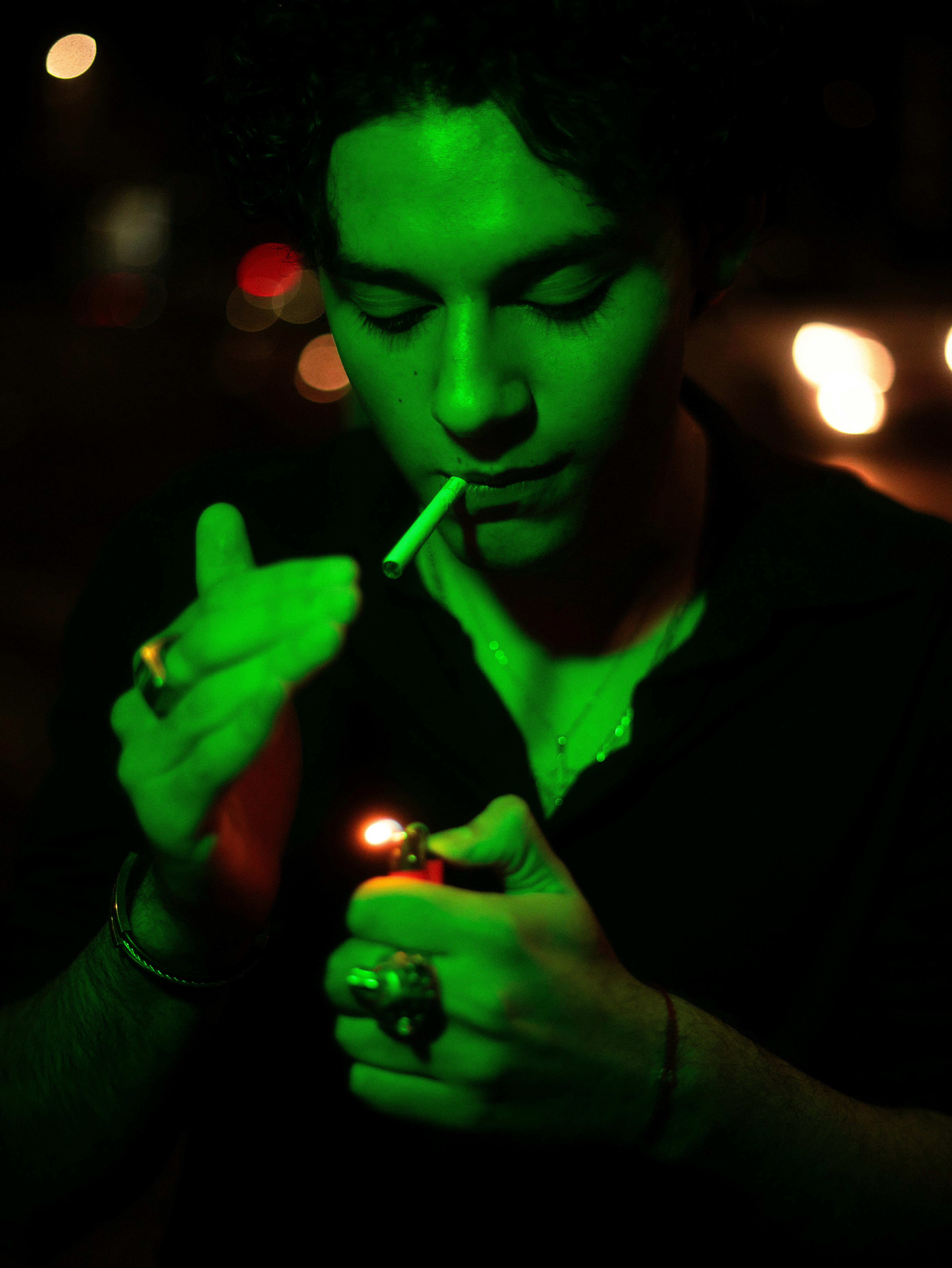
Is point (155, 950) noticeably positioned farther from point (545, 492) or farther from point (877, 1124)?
point (877, 1124)

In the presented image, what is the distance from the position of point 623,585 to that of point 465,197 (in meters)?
0.64

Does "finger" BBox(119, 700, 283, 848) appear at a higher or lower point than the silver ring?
higher

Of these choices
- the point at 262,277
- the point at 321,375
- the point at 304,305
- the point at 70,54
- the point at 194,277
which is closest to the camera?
the point at 70,54

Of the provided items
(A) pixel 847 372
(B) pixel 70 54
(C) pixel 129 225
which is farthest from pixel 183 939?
(C) pixel 129 225

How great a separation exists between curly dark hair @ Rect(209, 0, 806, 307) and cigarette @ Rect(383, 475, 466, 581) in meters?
0.32

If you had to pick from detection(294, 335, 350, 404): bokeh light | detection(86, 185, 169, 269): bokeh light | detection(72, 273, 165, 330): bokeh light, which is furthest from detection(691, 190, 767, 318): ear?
detection(72, 273, 165, 330): bokeh light

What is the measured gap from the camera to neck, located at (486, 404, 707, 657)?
145 centimetres

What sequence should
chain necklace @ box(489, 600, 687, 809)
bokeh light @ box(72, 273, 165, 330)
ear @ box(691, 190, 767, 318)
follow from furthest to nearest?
bokeh light @ box(72, 273, 165, 330) < chain necklace @ box(489, 600, 687, 809) < ear @ box(691, 190, 767, 318)

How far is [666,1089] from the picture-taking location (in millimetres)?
1092

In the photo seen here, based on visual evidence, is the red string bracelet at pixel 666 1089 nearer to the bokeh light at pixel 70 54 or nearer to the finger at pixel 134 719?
the finger at pixel 134 719

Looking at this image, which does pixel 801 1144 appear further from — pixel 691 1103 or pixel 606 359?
pixel 606 359

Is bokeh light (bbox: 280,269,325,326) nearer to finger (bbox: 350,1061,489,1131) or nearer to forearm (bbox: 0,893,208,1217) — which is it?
forearm (bbox: 0,893,208,1217)

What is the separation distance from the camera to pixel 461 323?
42.3 inches

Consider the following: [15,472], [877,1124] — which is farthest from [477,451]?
[15,472]
